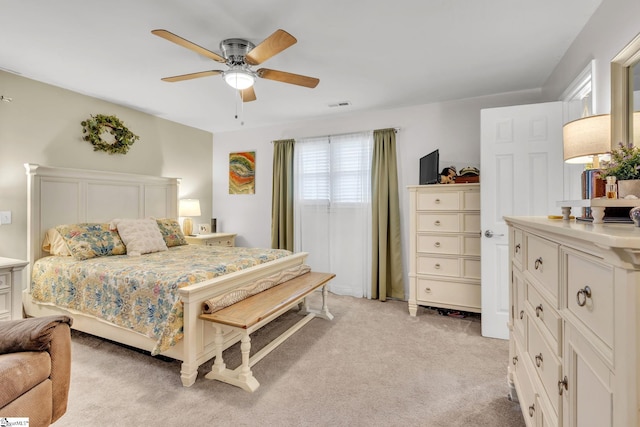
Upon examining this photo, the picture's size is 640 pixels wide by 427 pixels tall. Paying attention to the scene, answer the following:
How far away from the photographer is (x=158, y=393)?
1977 mm

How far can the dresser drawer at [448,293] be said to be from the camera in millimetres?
3150

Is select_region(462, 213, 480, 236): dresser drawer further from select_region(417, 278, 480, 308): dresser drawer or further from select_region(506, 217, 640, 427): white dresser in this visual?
select_region(506, 217, 640, 427): white dresser

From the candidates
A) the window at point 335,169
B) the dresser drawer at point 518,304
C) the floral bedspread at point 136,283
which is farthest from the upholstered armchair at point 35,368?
the window at point 335,169

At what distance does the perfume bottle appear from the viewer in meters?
1.15

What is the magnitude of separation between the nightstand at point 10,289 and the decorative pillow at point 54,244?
50 cm

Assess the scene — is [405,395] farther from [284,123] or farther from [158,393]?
[284,123]

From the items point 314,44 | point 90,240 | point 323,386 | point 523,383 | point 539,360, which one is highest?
point 314,44

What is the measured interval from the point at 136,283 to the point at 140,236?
1203mm

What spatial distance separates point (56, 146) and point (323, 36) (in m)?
2.98

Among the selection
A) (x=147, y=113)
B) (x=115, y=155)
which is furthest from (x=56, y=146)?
(x=147, y=113)

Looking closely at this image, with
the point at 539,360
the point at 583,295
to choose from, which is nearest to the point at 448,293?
the point at 539,360

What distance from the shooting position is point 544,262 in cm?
115

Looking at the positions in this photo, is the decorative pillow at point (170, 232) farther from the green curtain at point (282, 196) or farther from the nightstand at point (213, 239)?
the green curtain at point (282, 196)

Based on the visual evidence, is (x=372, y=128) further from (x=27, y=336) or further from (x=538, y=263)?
(x=27, y=336)
